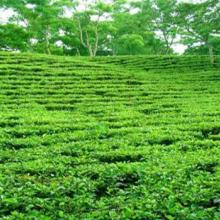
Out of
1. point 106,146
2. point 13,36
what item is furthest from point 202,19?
point 13,36

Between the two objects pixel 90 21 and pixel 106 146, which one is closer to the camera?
pixel 106 146

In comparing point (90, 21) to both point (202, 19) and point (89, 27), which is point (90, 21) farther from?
point (202, 19)

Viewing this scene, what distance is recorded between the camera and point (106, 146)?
36.7 feet

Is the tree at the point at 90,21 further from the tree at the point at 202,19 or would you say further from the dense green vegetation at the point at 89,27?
the tree at the point at 202,19

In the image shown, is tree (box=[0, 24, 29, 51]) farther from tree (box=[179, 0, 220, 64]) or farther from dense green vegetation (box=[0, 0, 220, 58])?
tree (box=[179, 0, 220, 64])

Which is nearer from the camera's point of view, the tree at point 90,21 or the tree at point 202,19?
the tree at point 202,19

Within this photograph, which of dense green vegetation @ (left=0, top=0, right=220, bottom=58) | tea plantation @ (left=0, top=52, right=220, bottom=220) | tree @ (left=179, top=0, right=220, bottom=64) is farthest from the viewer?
dense green vegetation @ (left=0, top=0, right=220, bottom=58)

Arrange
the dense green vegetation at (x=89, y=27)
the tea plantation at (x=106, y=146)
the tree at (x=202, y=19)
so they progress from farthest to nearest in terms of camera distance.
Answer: the dense green vegetation at (x=89, y=27) < the tree at (x=202, y=19) < the tea plantation at (x=106, y=146)

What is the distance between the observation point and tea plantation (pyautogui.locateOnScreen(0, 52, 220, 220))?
711 cm

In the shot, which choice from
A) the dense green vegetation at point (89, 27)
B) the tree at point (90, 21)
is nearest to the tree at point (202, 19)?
the dense green vegetation at point (89, 27)

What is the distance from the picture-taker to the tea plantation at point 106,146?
7.11 metres

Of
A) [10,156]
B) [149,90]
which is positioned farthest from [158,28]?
[10,156]

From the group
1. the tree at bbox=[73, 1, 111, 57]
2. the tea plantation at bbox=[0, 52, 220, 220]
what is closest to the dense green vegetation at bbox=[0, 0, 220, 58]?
the tree at bbox=[73, 1, 111, 57]

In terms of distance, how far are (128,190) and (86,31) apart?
38.1 meters
